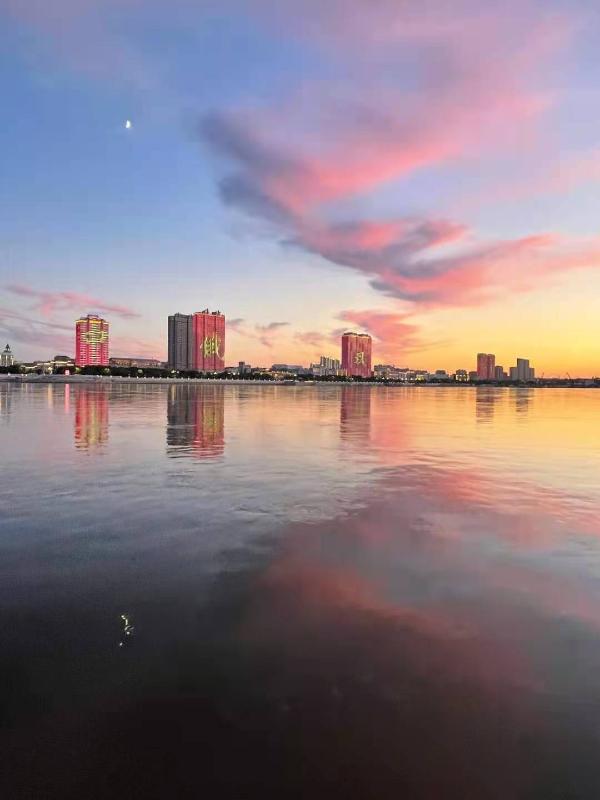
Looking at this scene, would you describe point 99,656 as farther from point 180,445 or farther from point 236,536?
point 180,445

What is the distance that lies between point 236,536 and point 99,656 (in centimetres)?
434

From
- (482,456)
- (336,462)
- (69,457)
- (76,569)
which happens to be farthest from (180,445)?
(76,569)

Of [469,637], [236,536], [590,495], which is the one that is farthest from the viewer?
[590,495]

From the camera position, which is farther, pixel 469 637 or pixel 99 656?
pixel 469 637

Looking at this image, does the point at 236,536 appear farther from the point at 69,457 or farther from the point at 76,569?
the point at 69,457

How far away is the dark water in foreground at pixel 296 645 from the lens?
395 cm

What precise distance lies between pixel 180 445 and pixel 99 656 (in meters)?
16.9

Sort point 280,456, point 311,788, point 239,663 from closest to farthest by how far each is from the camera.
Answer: point 311,788
point 239,663
point 280,456

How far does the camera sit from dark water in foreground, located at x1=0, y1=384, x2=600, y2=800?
3.95 m

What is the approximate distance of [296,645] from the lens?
18.4 feet

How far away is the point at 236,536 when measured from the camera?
31.2 feet

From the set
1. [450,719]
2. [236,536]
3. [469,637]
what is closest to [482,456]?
[236,536]

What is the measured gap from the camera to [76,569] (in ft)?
25.0

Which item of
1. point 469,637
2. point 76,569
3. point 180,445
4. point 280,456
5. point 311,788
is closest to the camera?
point 311,788
